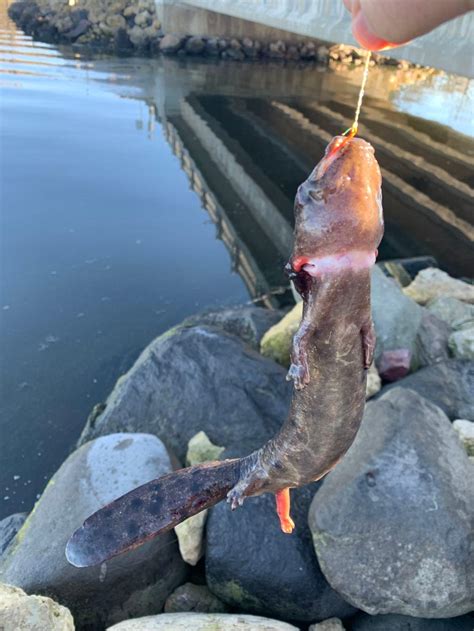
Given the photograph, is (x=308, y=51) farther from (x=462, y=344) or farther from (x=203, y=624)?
(x=203, y=624)

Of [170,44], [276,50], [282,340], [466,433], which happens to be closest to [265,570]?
[466,433]

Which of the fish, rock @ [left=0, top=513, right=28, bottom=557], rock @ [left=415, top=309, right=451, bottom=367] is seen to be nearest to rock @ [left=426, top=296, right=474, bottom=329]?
rock @ [left=415, top=309, right=451, bottom=367]

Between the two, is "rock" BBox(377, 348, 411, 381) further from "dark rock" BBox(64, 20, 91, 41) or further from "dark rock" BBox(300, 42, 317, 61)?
"dark rock" BBox(64, 20, 91, 41)

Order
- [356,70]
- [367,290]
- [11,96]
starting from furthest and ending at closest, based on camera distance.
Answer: [356,70] → [11,96] → [367,290]

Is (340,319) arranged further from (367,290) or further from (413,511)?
(413,511)

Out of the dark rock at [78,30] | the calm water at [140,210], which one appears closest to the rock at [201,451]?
the calm water at [140,210]

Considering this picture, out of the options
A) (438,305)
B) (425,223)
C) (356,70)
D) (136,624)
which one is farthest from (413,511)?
(356,70)

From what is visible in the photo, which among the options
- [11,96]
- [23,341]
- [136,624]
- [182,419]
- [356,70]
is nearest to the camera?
[136,624]
